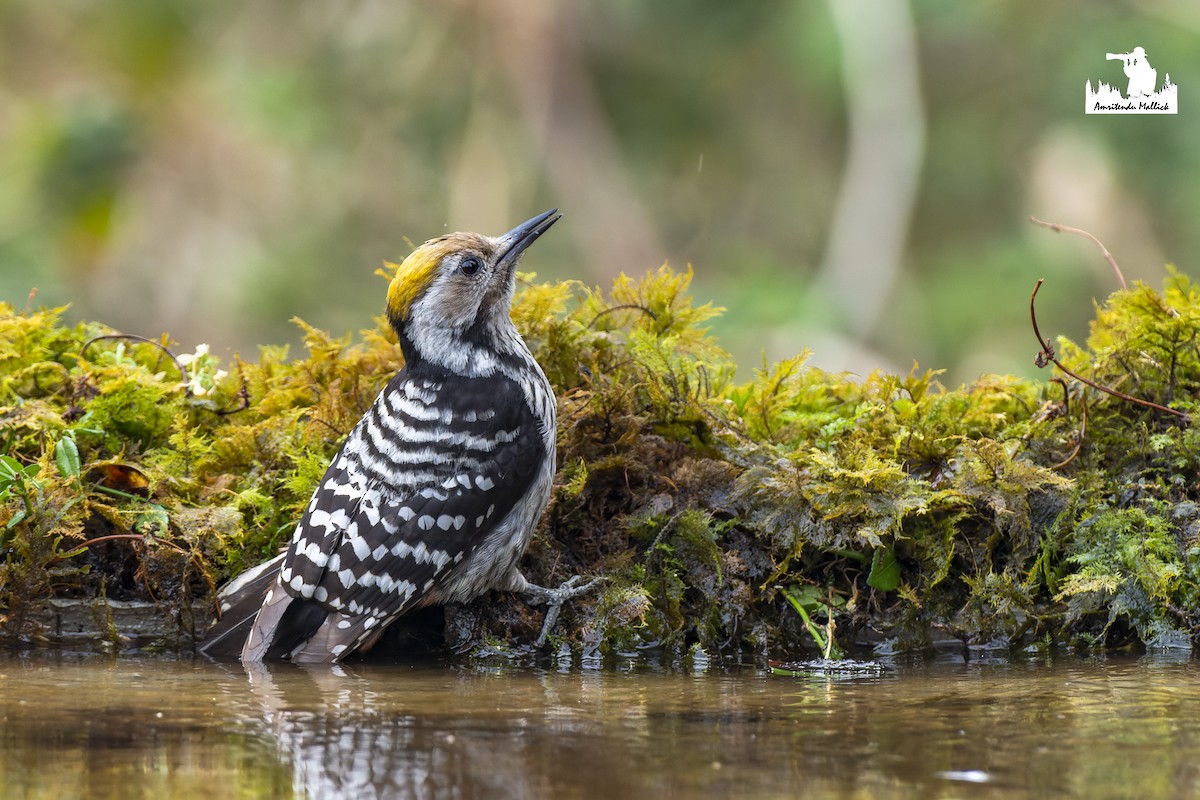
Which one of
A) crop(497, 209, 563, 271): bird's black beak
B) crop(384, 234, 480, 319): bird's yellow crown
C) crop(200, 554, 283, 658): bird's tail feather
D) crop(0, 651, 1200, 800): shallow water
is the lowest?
crop(0, 651, 1200, 800): shallow water

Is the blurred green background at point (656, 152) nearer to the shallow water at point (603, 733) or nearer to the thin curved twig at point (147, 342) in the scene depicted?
the thin curved twig at point (147, 342)

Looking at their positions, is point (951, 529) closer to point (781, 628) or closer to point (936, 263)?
point (781, 628)

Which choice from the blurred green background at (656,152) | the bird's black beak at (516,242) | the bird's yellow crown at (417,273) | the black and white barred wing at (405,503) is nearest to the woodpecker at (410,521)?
the black and white barred wing at (405,503)

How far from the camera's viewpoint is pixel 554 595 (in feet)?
12.1

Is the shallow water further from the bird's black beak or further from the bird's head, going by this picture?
the bird's black beak

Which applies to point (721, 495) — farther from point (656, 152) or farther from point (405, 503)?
point (656, 152)

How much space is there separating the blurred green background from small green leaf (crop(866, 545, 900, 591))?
5.34 metres

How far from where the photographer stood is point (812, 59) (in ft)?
31.4

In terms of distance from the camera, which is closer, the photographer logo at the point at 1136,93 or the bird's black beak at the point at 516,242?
the bird's black beak at the point at 516,242

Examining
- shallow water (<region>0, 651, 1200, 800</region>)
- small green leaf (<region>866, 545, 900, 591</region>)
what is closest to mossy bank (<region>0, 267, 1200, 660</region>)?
small green leaf (<region>866, 545, 900, 591</region>)

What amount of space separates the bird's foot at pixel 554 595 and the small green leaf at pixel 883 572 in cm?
84

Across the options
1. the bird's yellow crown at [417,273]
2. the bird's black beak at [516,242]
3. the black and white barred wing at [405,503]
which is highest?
the bird's black beak at [516,242]

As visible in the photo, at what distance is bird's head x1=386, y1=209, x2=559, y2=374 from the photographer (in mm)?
4047

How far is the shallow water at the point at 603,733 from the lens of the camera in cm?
207
